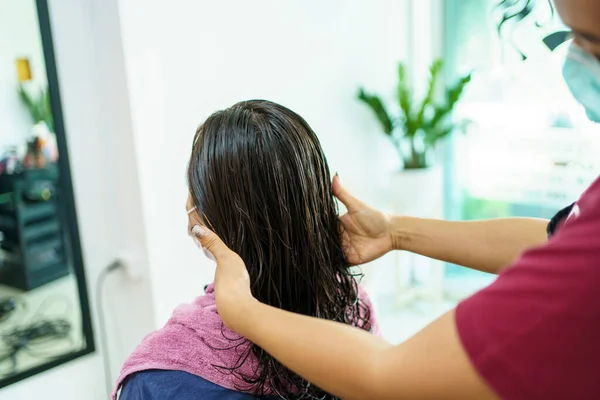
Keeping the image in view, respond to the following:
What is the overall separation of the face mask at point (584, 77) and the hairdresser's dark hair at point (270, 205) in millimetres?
473

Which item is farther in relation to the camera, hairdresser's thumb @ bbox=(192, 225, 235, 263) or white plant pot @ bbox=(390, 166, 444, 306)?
white plant pot @ bbox=(390, 166, 444, 306)

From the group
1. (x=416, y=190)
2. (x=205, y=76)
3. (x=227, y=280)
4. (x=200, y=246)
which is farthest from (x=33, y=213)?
(x=416, y=190)

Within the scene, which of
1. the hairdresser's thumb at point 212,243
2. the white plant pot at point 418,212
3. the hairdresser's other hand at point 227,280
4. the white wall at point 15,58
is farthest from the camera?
the white plant pot at point 418,212

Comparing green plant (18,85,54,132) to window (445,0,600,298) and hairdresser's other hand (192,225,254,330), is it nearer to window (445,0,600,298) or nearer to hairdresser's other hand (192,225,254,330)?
hairdresser's other hand (192,225,254,330)

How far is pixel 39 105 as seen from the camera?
76.0 inches

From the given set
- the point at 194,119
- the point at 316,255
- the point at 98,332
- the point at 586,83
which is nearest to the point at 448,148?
the point at 194,119

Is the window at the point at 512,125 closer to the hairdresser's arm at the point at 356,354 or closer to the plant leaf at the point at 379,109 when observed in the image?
the plant leaf at the point at 379,109

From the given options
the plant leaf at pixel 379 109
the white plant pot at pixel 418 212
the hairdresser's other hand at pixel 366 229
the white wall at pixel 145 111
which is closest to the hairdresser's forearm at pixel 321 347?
the hairdresser's other hand at pixel 366 229

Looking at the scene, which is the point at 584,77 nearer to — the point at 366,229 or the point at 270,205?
the point at 270,205

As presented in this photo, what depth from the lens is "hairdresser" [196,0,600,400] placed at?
57 centimetres

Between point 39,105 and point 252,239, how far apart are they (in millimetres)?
1214

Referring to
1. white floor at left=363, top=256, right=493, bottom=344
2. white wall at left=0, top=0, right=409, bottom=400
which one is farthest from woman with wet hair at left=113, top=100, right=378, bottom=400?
white floor at left=363, top=256, right=493, bottom=344

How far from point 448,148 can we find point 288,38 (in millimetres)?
1393

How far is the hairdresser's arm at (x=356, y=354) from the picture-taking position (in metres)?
0.63
